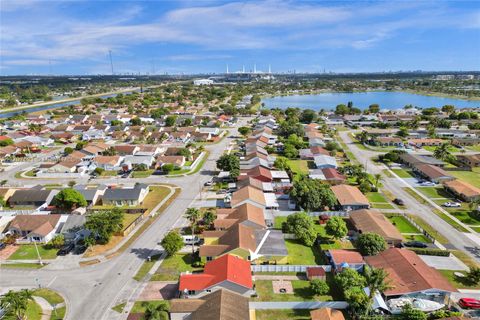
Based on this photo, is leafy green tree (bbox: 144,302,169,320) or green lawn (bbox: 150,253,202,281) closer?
leafy green tree (bbox: 144,302,169,320)

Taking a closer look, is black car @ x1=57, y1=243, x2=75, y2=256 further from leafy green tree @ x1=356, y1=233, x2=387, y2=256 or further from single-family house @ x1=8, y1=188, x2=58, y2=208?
leafy green tree @ x1=356, y1=233, x2=387, y2=256

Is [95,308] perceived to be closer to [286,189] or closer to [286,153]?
[286,189]

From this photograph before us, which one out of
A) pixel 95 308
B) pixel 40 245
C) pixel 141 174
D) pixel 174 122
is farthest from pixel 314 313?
pixel 174 122

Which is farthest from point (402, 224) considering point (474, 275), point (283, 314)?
point (283, 314)

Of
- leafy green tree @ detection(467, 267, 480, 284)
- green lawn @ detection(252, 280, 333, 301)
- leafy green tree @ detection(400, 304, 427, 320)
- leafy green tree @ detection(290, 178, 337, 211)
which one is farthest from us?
leafy green tree @ detection(290, 178, 337, 211)

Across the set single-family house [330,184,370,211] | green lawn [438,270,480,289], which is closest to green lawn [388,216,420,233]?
single-family house [330,184,370,211]

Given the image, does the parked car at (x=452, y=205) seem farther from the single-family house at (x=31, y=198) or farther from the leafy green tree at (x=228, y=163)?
the single-family house at (x=31, y=198)
